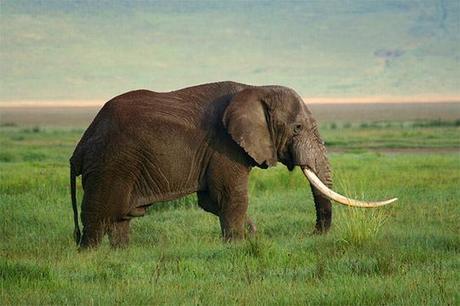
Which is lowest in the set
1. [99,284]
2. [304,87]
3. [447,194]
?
[304,87]

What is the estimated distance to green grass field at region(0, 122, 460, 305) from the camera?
8773 mm

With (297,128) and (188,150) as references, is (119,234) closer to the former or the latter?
(188,150)

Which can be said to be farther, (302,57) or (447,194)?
(302,57)

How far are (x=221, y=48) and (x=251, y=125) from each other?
329 feet

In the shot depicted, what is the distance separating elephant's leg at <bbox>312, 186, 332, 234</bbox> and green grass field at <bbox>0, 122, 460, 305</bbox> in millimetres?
131

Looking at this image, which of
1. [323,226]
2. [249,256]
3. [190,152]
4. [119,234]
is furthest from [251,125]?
[249,256]

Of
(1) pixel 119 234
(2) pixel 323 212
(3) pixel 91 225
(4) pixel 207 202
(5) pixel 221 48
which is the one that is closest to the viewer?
(3) pixel 91 225

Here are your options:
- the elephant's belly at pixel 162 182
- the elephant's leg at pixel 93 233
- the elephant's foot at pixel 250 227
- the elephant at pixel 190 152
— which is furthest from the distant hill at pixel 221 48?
the elephant's leg at pixel 93 233

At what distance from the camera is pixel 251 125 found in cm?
1175

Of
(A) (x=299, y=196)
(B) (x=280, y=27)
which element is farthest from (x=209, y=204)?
(B) (x=280, y=27)

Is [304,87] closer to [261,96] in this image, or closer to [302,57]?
[302,57]

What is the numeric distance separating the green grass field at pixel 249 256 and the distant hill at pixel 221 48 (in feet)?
284

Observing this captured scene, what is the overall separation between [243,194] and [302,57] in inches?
3980

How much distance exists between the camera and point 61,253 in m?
10.9
